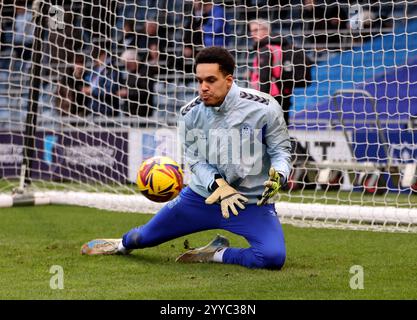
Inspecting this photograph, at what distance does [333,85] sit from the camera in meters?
11.4

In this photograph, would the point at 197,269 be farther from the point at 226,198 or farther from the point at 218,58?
the point at 218,58

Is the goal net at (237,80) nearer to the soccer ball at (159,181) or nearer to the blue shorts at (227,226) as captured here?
the soccer ball at (159,181)

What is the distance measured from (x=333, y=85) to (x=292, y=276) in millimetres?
6111

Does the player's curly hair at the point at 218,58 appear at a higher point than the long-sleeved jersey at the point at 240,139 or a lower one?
higher

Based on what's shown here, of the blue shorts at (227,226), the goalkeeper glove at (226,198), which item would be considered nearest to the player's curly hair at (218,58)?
the goalkeeper glove at (226,198)

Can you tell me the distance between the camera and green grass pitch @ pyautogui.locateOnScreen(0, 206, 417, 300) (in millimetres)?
5039

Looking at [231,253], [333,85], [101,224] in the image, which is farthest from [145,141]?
[231,253]

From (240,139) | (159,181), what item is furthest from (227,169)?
(159,181)

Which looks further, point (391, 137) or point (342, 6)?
point (391, 137)

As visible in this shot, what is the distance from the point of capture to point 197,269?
6.03 metres

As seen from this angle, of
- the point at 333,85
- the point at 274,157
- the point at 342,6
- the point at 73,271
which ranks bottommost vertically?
the point at 73,271

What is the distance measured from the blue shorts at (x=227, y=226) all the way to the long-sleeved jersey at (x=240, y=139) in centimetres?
12

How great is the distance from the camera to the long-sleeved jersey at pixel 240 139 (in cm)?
605
